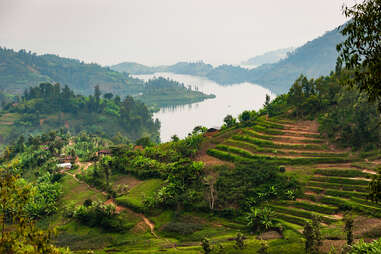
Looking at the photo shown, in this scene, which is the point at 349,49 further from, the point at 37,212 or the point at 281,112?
the point at 281,112

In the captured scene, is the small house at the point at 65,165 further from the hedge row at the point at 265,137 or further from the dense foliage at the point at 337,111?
the dense foliage at the point at 337,111

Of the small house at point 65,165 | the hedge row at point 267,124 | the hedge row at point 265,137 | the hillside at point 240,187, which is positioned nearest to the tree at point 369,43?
the hillside at point 240,187

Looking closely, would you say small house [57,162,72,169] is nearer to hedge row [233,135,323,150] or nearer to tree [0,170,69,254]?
hedge row [233,135,323,150]

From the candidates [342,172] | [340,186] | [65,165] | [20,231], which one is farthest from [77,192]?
[20,231]

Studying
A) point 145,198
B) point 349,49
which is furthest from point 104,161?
point 349,49

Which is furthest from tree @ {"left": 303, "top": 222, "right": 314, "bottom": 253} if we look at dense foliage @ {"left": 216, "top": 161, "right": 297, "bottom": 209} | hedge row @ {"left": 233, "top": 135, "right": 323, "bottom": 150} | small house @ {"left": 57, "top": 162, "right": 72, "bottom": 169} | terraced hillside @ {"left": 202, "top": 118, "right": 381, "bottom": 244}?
small house @ {"left": 57, "top": 162, "right": 72, "bottom": 169}
